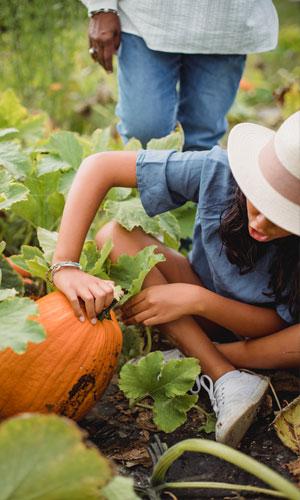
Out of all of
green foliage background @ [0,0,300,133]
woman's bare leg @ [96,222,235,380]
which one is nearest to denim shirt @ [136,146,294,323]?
woman's bare leg @ [96,222,235,380]

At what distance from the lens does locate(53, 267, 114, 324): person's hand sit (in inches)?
73.2

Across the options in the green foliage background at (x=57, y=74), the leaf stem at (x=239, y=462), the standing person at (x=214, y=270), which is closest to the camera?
the leaf stem at (x=239, y=462)

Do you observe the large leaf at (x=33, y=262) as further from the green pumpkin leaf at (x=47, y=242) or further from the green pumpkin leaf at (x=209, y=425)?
the green pumpkin leaf at (x=209, y=425)

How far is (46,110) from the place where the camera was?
4078mm

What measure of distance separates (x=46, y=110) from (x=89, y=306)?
7.98 feet

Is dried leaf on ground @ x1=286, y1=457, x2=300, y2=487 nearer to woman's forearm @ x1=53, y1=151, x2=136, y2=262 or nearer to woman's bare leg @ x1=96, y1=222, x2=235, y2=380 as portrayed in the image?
woman's bare leg @ x1=96, y1=222, x2=235, y2=380

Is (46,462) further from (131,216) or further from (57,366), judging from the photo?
(131,216)

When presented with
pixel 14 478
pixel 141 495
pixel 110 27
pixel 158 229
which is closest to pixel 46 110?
pixel 110 27

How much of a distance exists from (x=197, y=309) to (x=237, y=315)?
13 centimetres

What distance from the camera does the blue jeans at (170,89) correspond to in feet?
8.09

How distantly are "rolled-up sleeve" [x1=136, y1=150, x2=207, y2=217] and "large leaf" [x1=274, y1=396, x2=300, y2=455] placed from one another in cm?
64

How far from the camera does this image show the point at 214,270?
2164 mm

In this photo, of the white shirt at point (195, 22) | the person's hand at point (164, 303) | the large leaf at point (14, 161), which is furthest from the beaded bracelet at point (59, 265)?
the white shirt at point (195, 22)

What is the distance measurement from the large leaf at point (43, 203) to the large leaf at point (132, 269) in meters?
0.42
